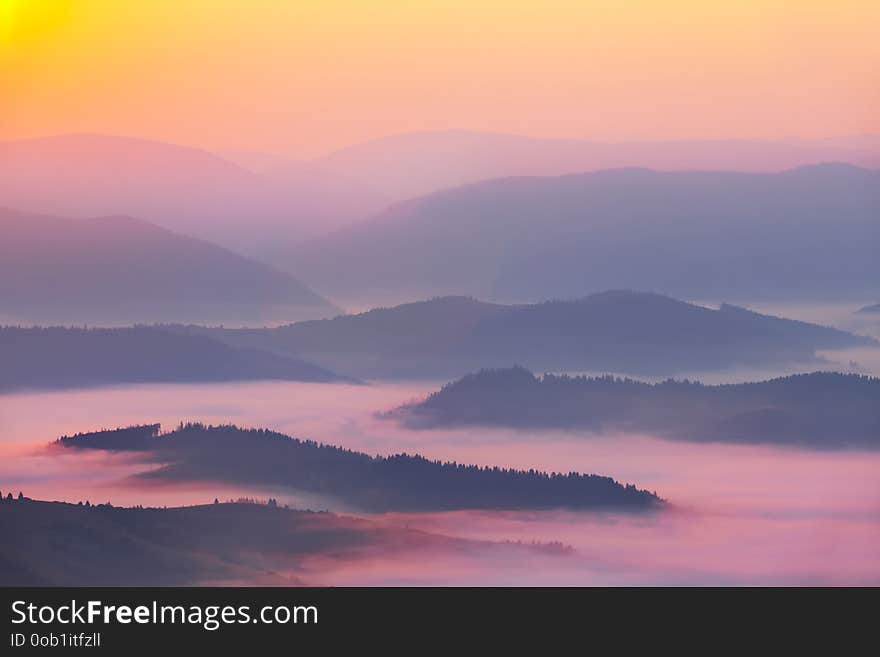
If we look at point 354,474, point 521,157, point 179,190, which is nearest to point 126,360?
point 179,190

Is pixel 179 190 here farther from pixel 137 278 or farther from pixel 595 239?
pixel 595 239

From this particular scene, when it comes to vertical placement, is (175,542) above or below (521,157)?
below

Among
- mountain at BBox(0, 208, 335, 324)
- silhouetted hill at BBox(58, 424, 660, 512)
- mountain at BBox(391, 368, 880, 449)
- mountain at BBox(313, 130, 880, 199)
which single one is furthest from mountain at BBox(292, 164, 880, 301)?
silhouetted hill at BBox(58, 424, 660, 512)
